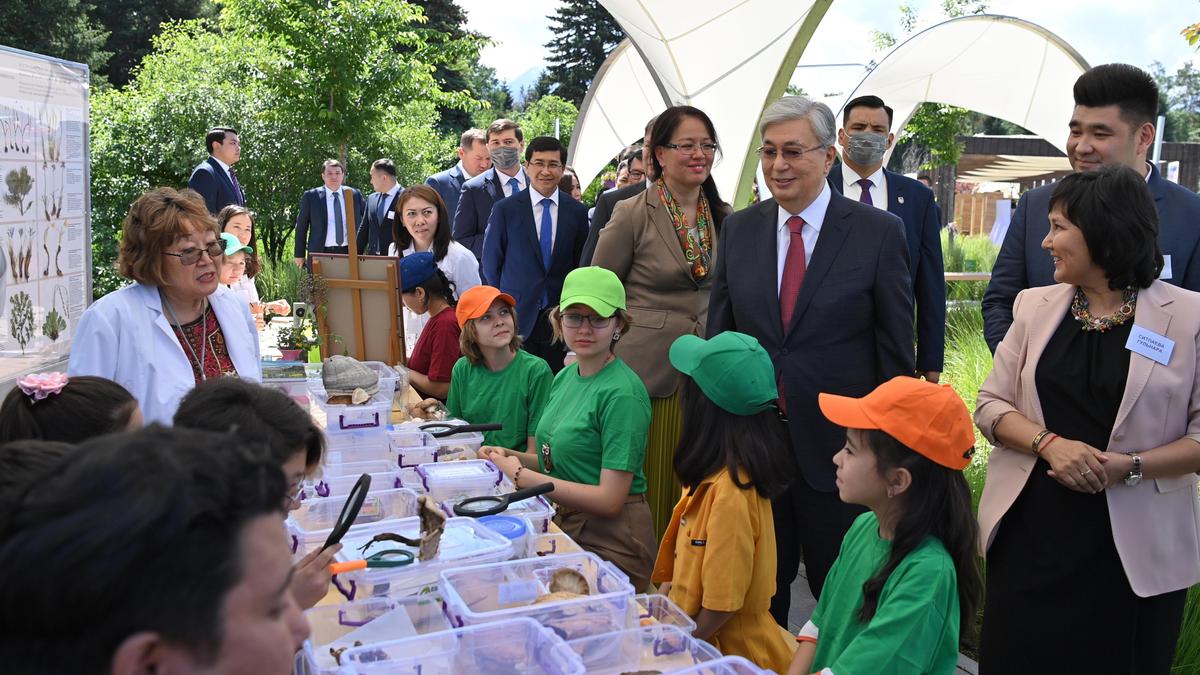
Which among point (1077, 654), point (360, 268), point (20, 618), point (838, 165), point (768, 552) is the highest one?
point (838, 165)

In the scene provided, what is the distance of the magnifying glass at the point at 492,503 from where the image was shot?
2.45 metres

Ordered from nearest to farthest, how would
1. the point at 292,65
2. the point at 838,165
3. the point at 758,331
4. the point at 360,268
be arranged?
the point at 758,331 → the point at 360,268 → the point at 838,165 → the point at 292,65

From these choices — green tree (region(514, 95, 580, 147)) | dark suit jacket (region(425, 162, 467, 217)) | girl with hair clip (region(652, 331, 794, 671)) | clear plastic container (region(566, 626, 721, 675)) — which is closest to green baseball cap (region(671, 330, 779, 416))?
girl with hair clip (region(652, 331, 794, 671))

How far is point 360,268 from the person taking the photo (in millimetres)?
4801

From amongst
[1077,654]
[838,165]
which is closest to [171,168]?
[838,165]

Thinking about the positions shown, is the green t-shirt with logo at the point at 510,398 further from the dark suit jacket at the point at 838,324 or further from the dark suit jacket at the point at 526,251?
the dark suit jacket at the point at 526,251

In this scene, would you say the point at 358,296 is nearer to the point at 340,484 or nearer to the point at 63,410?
the point at 340,484

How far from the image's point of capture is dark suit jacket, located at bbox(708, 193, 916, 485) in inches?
119

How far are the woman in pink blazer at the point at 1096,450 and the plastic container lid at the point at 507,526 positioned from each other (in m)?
1.39

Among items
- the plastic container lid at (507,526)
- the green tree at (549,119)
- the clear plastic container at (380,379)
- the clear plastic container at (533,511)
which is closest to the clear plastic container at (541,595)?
the plastic container lid at (507,526)

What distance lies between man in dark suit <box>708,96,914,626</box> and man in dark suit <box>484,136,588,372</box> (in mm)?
2621

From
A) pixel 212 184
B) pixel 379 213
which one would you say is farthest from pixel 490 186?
pixel 212 184

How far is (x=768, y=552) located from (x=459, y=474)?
0.94 m

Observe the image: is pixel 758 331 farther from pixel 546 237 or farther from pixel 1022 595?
pixel 546 237
